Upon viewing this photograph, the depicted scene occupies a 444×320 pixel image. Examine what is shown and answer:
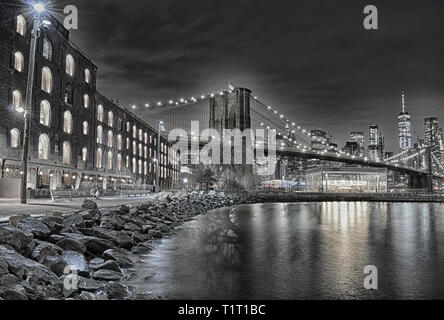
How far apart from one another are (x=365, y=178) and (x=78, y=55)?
3961 inches

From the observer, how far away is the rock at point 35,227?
951 cm

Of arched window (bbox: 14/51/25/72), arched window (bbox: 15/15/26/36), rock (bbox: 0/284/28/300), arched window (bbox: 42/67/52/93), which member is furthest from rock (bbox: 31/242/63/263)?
arched window (bbox: 42/67/52/93)

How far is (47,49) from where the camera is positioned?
3781 centimetres

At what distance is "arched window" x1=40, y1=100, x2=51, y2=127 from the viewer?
37.1 meters

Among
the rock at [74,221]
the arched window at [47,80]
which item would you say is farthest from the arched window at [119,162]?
the rock at [74,221]

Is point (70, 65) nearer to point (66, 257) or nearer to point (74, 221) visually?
point (74, 221)

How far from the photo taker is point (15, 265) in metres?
6.95

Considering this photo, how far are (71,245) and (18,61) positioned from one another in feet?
96.9

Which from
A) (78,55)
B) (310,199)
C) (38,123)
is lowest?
(310,199)

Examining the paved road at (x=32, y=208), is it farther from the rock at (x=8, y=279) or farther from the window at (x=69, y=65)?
the window at (x=69, y=65)

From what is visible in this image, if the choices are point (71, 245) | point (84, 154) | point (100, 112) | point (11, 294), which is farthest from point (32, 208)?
point (100, 112)
